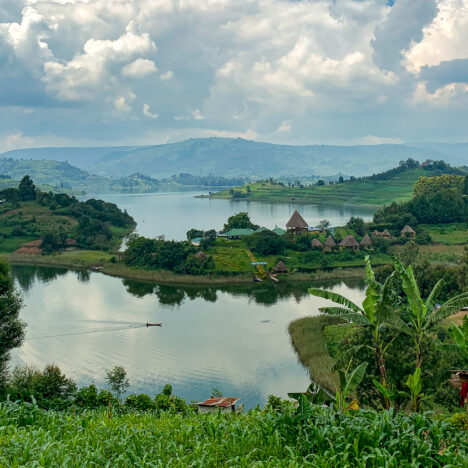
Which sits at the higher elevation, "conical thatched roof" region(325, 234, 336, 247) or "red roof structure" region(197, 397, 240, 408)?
"conical thatched roof" region(325, 234, 336, 247)

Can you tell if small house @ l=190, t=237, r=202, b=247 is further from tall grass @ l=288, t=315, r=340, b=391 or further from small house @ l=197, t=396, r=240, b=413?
small house @ l=197, t=396, r=240, b=413

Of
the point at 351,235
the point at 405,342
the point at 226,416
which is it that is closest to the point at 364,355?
the point at 405,342

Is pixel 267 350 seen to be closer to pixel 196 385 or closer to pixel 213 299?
pixel 196 385

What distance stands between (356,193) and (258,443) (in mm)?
105043

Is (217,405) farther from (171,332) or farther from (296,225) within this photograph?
(296,225)

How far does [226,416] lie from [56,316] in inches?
970

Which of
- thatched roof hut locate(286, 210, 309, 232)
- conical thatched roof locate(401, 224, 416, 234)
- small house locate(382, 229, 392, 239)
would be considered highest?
thatched roof hut locate(286, 210, 309, 232)

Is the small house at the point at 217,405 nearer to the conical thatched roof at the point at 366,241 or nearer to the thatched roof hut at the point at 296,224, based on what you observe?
the conical thatched roof at the point at 366,241

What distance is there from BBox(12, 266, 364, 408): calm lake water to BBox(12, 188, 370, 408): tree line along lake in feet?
0.16

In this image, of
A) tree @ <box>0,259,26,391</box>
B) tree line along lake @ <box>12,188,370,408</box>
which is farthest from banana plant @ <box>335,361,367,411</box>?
tree @ <box>0,259,26,391</box>

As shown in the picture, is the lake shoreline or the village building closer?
the lake shoreline

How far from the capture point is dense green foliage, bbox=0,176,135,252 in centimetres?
5388

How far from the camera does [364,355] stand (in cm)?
1357

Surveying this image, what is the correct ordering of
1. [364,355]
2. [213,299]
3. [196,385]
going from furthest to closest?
1. [213,299]
2. [196,385]
3. [364,355]
